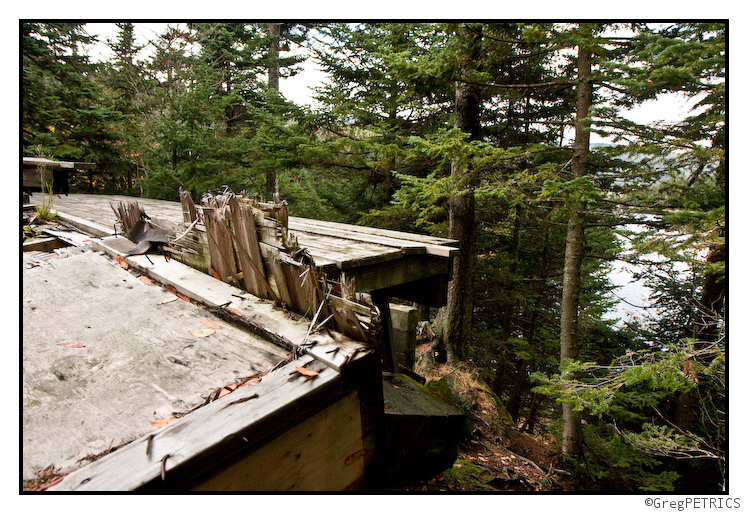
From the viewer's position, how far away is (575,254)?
6188 millimetres

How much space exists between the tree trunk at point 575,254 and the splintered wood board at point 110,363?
487cm

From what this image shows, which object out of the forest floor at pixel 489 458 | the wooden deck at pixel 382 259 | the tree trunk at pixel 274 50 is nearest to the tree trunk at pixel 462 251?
the forest floor at pixel 489 458

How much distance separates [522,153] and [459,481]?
155 inches

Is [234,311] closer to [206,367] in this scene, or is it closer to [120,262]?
[206,367]

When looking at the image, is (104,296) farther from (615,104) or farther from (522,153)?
(615,104)

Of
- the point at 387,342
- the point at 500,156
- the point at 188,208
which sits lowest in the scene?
the point at 387,342

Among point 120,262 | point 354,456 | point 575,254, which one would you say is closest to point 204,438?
point 354,456

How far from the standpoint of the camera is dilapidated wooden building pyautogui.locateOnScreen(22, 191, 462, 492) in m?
0.93

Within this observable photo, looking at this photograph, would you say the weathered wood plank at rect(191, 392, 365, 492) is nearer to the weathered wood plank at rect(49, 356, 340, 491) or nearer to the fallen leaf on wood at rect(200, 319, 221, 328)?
the weathered wood plank at rect(49, 356, 340, 491)

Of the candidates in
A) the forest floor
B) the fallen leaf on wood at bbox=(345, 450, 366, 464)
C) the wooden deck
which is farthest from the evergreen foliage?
the fallen leaf on wood at bbox=(345, 450, 366, 464)

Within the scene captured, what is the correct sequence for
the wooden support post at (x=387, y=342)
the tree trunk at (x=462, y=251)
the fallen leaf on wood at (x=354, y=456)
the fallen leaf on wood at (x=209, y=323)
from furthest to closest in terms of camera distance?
1. the tree trunk at (x=462, y=251)
2. the wooden support post at (x=387, y=342)
3. the fallen leaf on wood at (x=209, y=323)
4. the fallen leaf on wood at (x=354, y=456)

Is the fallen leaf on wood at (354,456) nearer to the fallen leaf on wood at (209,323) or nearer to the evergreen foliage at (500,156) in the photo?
the fallen leaf on wood at (209,323)

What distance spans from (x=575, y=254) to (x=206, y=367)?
6.29 m

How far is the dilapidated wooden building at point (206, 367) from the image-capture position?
3.04 ft
